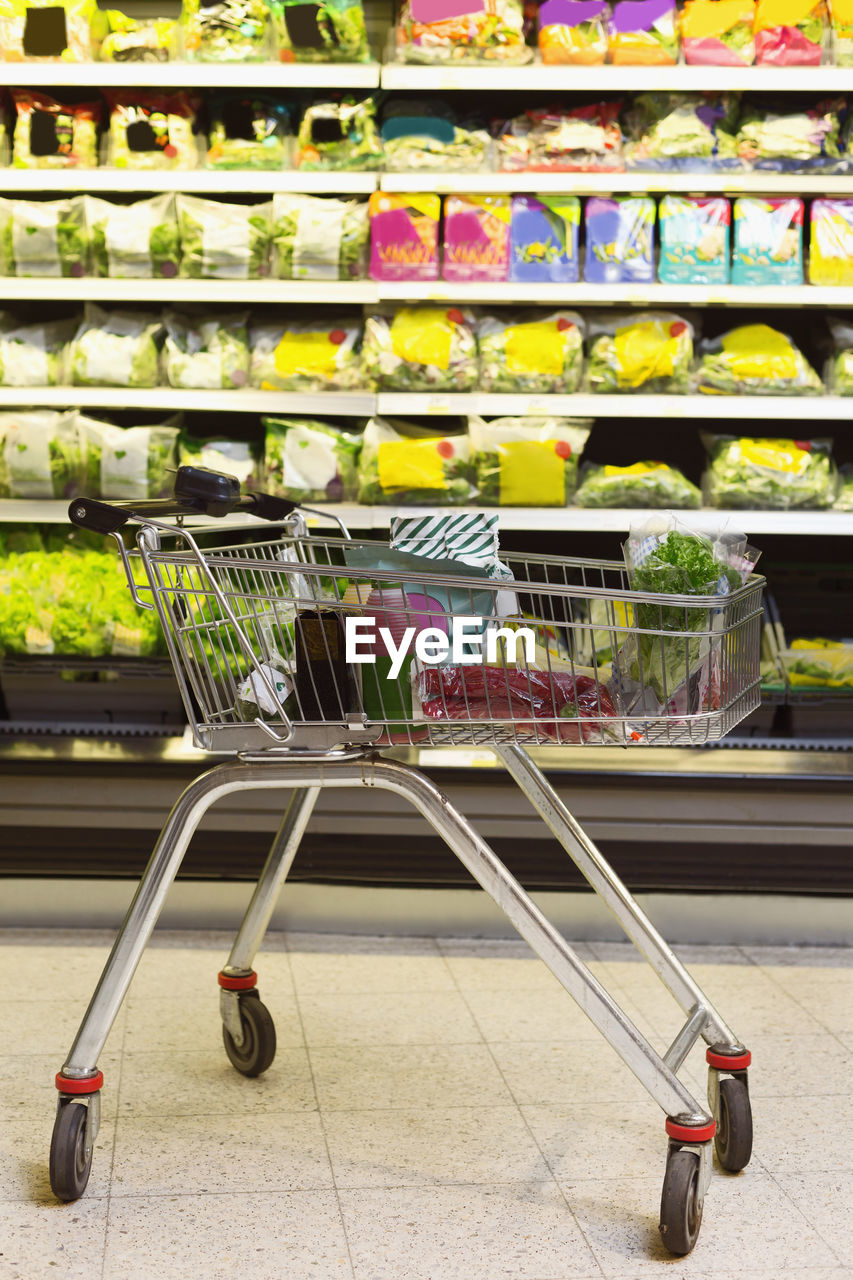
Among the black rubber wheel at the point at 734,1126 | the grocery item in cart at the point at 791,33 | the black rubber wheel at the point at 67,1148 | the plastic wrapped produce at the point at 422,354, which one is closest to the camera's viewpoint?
the black rubber wheel at the point at 67,1148

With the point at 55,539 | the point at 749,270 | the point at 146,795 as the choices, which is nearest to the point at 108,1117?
the point at 146,795

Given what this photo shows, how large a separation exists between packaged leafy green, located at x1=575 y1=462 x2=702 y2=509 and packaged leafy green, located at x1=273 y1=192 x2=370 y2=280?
0.75m

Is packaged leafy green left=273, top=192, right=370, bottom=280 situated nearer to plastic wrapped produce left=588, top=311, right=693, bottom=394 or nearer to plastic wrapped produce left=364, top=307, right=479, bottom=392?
plastic wrapped produce left=364, top=307, right=479, bottom=392

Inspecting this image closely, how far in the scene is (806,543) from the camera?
129 inches

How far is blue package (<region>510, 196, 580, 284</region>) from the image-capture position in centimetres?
289

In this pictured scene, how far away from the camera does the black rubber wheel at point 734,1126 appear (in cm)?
188

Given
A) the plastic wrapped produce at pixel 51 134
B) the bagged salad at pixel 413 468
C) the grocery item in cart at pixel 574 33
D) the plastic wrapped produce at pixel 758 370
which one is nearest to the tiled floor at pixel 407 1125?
the bagged salad at pixel 413 468

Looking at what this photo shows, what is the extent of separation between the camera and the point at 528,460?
2.90 meters

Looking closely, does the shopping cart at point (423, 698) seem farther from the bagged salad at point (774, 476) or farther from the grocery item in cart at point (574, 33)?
the grocery item in cart at point (574, 33)

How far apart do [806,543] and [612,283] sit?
89 centimetres

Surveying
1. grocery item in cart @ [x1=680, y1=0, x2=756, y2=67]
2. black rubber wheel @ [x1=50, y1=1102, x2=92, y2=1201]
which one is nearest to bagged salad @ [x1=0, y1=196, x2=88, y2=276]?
grocery item in cart @ [x1=680, y1=0, x2=756, y2=67]

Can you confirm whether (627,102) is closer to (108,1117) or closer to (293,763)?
(293,763)

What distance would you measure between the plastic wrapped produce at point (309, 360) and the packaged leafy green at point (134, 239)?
0.93 feet

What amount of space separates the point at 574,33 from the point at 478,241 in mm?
488
